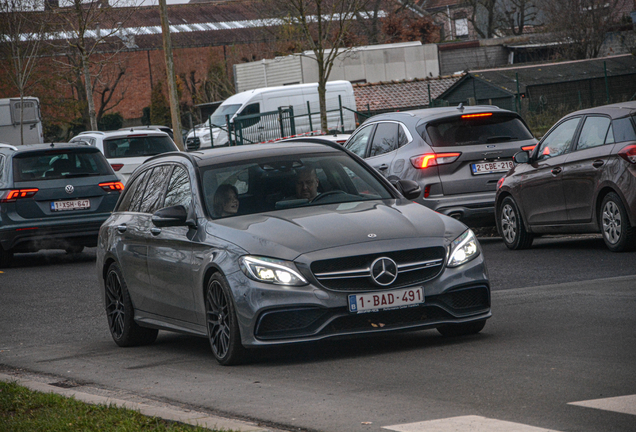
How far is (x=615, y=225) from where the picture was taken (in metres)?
11.6

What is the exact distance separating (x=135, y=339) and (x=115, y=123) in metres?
70.7

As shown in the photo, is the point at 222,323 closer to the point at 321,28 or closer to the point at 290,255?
the point at 290,255

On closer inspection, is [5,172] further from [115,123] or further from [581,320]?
[115,123]

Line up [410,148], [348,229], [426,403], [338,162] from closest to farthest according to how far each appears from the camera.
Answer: [426,403] → [348,229] → [338,162] → [410,148]

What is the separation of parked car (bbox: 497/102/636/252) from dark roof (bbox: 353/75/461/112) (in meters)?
33.9

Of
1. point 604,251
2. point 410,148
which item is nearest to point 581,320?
point 604,251

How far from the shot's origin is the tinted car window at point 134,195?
29.9 feet

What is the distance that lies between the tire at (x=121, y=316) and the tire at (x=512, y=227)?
6.08 meters

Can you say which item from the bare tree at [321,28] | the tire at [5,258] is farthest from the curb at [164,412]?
the bare tree at [321,28]

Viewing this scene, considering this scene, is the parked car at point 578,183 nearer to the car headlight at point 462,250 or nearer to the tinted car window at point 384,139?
the tinted car window at point 384,139

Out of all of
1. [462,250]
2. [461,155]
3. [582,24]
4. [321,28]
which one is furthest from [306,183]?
[582,24]

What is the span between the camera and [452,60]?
69.6 meters

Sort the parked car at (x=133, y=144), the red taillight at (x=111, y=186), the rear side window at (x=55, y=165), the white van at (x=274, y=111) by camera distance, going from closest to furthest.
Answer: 1. the rear side window at (x=55, y=165)
2. the red taillight at (x=111, y=186)
3. the parked car at (x=133, y=144)
4. the white van at (x=274, y=111)

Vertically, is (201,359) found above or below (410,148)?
below
